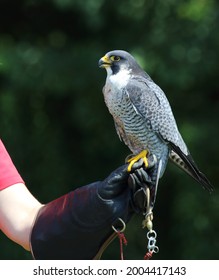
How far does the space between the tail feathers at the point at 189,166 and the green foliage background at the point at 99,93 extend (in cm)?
198

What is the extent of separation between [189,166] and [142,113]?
33cm

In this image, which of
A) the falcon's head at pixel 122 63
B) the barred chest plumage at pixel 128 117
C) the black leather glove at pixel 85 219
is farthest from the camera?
the falcon's head at pixel 122 63

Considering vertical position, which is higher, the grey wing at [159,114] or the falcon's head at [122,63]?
the falcon's head at [122,63]

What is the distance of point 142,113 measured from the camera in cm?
271

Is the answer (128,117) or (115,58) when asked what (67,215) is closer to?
(128,117)

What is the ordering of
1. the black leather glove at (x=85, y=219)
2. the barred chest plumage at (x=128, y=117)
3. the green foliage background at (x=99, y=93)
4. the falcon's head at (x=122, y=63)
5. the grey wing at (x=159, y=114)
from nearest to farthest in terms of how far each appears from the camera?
the black leather glove at (x=85, y=219)
the grey wing at (x=159, y=114)
the barred chest plumage at (x=128, y=117)
the falcon's head at (x=122, y=63)
the green foliage background at (x=99, y=93)

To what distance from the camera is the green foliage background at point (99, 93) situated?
4.73 m

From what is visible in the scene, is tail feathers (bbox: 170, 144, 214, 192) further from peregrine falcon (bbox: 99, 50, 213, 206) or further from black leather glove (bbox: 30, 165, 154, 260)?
black leather glove (bbox: 30, 165, 154, 260)

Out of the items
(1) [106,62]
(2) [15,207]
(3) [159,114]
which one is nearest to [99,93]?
(1) [106,62]

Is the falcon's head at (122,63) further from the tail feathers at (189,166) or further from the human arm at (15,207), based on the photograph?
the human arm at (15,207)

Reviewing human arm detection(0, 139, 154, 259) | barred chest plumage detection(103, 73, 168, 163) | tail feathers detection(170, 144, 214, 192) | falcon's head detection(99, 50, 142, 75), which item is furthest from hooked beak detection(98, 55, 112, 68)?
human arm detection(0, 139, 154, 259)

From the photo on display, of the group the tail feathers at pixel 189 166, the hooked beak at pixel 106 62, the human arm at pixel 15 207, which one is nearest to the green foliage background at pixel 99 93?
the hooked beak at pixel 106 62

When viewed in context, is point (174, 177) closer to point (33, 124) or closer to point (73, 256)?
point (33, 124)

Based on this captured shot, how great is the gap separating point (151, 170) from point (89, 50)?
287 cm
